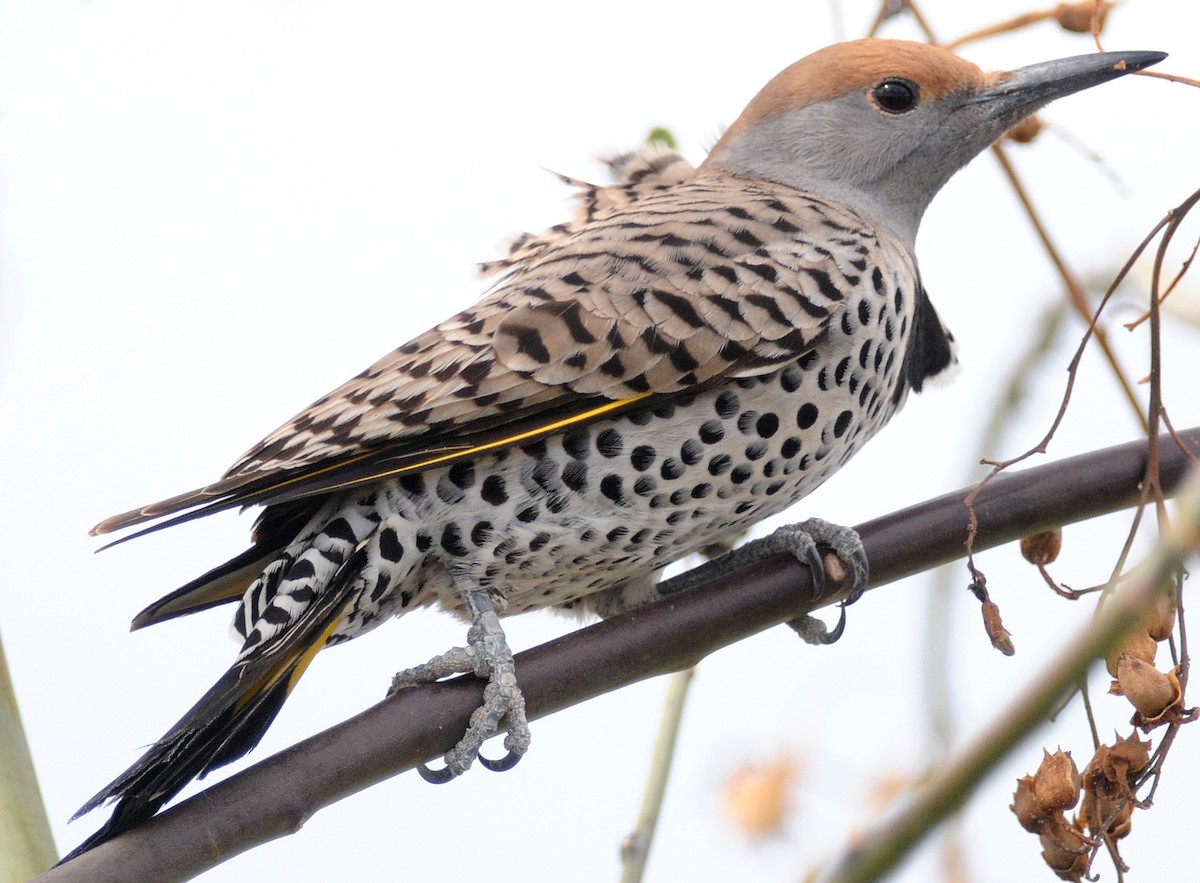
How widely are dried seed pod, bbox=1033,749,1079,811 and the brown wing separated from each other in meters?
0.95

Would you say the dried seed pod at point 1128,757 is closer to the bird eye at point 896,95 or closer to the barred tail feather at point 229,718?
the barred tail feather at point 229,718

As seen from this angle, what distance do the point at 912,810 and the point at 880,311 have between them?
6.09 feet

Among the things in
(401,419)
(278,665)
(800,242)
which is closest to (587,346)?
(401,419)

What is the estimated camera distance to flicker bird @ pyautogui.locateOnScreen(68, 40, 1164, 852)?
2.27 m

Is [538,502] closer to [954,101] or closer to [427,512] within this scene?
[427,512]

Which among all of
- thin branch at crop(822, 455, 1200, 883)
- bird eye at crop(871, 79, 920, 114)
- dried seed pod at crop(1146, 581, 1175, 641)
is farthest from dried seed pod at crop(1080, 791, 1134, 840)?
bird eye at crop(871, 79, 920, 114)

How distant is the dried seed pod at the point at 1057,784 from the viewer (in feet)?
5.71

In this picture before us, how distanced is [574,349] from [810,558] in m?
Answer: 0.54

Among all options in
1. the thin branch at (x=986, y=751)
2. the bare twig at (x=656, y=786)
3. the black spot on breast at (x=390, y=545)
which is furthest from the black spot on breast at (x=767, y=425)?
the thin branch at (x=986, y=751)

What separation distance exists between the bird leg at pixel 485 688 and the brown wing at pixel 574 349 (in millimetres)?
296

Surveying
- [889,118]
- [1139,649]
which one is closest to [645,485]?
[1139,649]

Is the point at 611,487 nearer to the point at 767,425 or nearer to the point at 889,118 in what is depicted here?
the point at 767,425

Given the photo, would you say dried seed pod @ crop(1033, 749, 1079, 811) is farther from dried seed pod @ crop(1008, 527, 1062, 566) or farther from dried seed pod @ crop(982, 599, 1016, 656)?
dried seed pod @ crop(1008, 527, 1062, 566)

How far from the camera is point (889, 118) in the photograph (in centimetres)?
318
